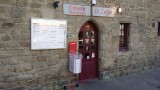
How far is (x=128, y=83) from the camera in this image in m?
8.58

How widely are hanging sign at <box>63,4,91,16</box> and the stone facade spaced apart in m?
0.14

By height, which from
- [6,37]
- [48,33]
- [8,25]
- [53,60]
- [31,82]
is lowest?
[31,82]

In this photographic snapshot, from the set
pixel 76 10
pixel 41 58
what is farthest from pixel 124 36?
pixel 41 58

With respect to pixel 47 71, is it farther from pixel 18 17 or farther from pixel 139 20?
pixel 139 20

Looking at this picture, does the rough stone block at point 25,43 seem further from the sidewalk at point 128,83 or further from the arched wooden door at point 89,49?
the sidewalk at point 128,83

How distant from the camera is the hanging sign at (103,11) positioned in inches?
327

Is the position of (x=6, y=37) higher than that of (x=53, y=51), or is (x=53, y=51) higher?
(x=6, y=37)

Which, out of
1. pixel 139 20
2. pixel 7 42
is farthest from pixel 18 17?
pixel 139 20

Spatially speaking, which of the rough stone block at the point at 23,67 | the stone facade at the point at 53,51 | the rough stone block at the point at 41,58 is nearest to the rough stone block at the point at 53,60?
the stone facade at the point at 53,51

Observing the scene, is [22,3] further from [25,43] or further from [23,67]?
[23,67]

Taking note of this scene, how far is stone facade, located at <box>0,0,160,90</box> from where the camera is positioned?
20.8 ft

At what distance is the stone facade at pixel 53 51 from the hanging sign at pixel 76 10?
14 cm

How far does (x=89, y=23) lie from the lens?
335 inches

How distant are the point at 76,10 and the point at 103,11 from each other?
1293 millimetres
